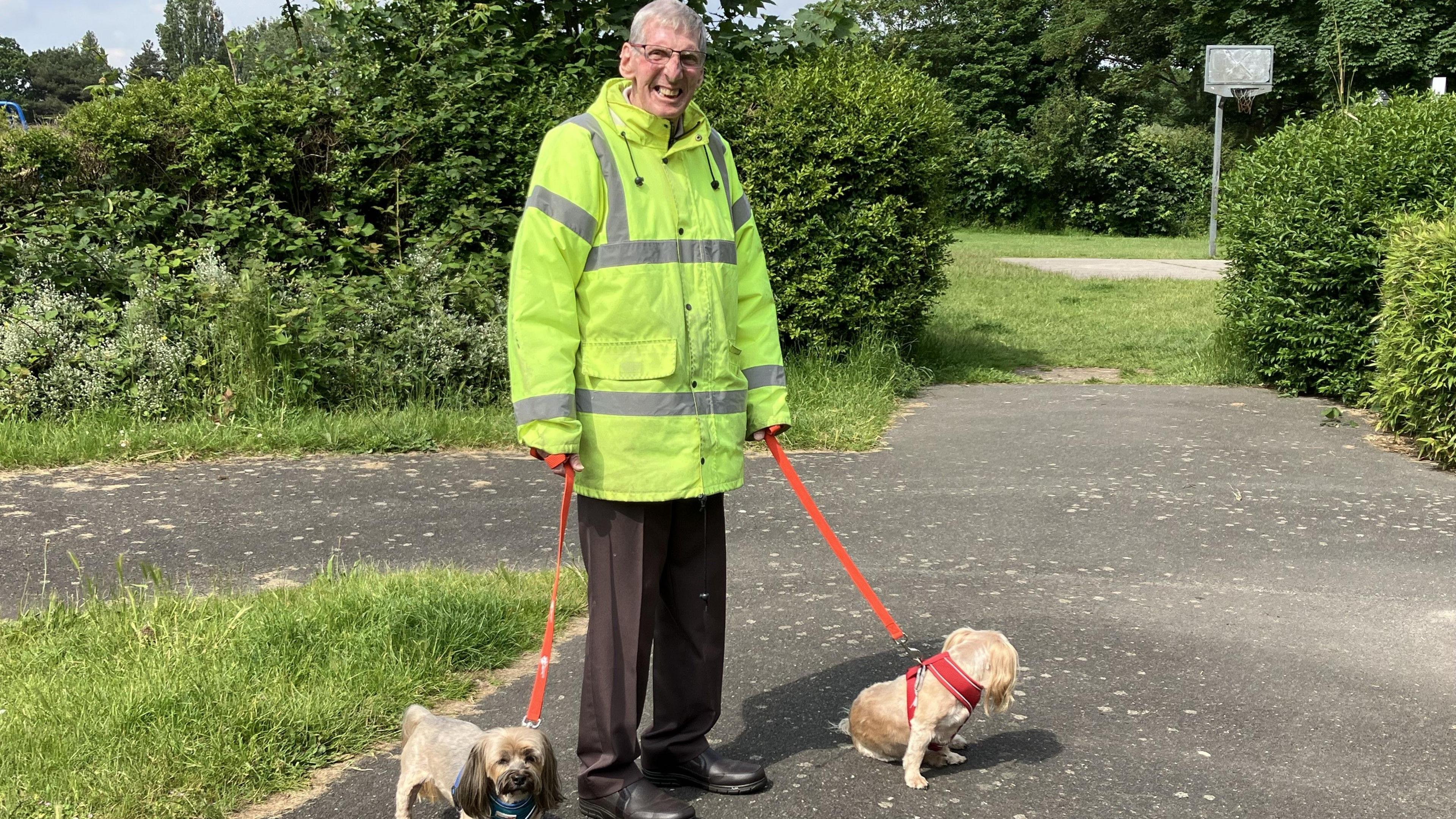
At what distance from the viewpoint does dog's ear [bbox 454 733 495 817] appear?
2906 millimetres

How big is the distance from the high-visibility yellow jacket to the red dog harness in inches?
31.1

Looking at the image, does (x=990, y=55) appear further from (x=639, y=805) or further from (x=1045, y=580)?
(x=639, y=805)

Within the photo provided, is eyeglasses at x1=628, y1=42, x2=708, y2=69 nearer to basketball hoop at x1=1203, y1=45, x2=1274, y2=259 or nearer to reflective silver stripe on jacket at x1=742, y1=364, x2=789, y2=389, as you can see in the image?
reflective silver stripe on jacket at x1=742, y1=364, x2=789, y2=389

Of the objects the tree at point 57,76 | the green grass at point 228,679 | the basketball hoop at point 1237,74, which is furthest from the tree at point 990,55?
the tree at point 57,76

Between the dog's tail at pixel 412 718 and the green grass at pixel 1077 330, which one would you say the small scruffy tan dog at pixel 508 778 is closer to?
the dog's tail at pixel 412 718

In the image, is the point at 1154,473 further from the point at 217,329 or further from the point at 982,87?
the point at 982,87

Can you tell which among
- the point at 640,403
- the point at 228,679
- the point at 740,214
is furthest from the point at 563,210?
the point at 228,679

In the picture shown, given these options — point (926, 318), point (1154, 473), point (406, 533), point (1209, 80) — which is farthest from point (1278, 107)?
point (406, 533)

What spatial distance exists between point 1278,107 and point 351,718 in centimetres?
4786

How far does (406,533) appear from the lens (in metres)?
6.21

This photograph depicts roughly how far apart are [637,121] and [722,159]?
1.31 feet

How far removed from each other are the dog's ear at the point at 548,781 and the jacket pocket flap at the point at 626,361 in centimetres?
100

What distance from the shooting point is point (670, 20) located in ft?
10.9

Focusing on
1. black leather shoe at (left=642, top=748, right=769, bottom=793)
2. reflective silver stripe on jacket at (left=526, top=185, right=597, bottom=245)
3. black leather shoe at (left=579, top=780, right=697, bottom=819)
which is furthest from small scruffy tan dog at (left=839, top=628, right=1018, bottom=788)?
reflective silver stripe on jacket at (left=526, top=185, right=597, bottom=245)
